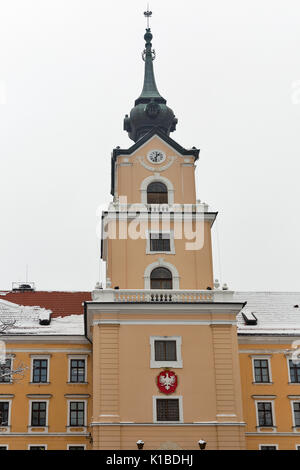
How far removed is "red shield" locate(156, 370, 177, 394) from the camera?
1159 inches

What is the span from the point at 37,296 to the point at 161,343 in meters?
12.7

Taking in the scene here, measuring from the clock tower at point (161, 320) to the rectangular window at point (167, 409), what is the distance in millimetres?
43

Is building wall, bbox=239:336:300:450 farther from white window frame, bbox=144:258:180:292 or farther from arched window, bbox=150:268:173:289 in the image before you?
arched window, bbox=150:268:173:289

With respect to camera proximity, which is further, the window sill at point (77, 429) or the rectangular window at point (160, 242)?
the window sill at point (77, 429)

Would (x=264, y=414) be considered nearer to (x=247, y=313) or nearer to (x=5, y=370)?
(x=247, y=313)

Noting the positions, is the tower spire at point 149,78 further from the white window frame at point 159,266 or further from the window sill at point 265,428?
the window sill at point 265,428

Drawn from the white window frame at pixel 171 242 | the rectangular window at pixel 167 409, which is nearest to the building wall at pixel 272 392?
the rectangular window at pixel 167 409

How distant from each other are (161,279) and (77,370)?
7583 millimetres

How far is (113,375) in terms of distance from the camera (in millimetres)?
29469

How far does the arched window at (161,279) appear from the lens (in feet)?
105

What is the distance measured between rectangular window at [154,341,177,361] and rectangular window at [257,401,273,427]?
7.21 m
